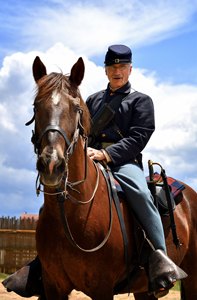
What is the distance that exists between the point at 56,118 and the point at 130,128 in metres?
1.69

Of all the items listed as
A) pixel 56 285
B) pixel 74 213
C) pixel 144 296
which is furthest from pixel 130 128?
pixel 144 296

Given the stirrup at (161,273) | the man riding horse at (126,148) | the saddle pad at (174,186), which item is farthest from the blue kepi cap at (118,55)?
the stirrup at (161,273)

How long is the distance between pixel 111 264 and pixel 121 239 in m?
0.30

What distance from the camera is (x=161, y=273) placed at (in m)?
3.83

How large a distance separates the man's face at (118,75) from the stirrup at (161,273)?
7.41 ft

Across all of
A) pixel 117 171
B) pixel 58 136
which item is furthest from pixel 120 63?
pixel 58 136

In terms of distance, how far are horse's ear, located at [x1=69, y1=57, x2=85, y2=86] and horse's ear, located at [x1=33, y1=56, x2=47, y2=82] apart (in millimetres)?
319

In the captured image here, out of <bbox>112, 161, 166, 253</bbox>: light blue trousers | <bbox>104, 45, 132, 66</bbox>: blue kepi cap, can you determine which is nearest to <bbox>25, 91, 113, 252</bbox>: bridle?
<bbox>112, 161, 166, 253</bbox>: light blue trousers

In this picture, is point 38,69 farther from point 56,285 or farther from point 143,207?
point 56,285

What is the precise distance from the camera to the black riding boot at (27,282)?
416 cm

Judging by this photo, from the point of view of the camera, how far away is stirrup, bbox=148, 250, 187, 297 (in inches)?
151

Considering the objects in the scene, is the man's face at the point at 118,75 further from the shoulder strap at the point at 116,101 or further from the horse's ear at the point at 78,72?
the horse's ear at the point at 78,72

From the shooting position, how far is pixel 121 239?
383cm

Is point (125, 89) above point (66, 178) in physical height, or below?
above
